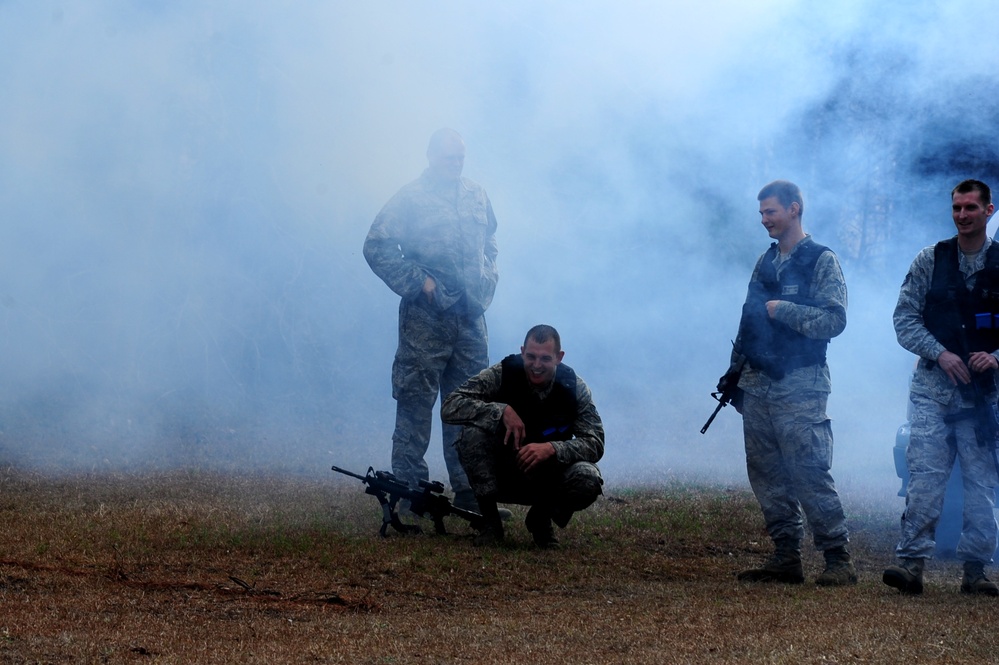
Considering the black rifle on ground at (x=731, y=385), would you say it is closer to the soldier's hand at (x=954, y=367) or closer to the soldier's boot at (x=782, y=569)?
the soldier's boot at (x=782, y=569)

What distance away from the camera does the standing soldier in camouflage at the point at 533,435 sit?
5.34 meters

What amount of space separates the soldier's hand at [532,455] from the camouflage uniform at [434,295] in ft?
3.54

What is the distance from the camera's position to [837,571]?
4.95 meters

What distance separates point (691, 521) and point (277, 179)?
282 inches

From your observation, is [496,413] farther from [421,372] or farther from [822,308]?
[822,308]

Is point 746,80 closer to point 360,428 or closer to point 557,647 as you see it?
point 360,428

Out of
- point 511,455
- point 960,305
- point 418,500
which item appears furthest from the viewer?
point 418,500

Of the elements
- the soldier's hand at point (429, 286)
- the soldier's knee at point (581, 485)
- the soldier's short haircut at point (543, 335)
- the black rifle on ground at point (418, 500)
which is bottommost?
the black rifle on ground at point (418, 500)

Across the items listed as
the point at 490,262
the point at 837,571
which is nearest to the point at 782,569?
the point at 837,571

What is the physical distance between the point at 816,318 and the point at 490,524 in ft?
5.92

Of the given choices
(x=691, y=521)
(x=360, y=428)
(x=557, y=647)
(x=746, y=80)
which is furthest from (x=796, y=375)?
(x=360, y=428)

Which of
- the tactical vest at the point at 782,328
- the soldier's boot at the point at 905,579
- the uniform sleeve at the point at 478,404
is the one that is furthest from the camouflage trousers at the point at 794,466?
the uniform sleeve at the point at 478,404

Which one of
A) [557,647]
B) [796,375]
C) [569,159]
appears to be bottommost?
[557,647]

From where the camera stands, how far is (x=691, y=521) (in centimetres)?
637
